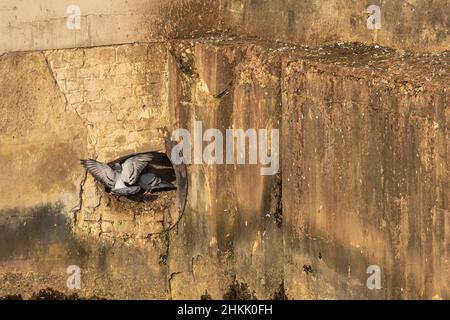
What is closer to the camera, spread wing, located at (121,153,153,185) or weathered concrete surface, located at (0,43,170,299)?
weathered concrete surface, located at (0,43,170,299)

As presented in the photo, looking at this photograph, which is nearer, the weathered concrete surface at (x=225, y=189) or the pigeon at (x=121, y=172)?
the weathered concrete surface at (x=225, y=189)

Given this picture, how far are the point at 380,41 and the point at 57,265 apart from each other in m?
4.86

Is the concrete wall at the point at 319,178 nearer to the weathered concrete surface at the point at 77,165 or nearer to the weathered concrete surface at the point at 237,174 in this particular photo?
the weathered concrete surface at the point at 237,174

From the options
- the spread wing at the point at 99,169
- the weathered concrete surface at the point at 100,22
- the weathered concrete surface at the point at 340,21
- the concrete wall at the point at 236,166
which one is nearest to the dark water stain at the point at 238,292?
the concrete wall at the point at 236,166

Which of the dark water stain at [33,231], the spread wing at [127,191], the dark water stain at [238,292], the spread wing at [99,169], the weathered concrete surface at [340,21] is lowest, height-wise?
the dark water stain at [238,292]

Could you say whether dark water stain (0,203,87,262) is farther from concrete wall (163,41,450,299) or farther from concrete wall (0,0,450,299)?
concrete wall (163,41,450,299)

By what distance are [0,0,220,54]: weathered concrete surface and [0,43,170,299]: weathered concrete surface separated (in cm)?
13

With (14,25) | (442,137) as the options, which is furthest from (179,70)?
(442,137)

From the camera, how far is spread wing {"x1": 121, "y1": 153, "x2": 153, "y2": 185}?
61.4 ft

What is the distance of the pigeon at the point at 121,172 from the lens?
18594 millimetres

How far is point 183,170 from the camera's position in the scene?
18.6 metres

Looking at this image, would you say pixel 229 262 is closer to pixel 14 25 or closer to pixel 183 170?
pixel 183 170

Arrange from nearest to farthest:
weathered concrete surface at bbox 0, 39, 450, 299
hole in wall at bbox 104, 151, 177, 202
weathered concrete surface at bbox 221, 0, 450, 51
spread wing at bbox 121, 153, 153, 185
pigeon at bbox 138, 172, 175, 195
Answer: weathered concrete surface at bbox 0, 39, 450, 299
weathered concrete surface at bbox 221, 0, 450, 51
spread wing at bbox 121, 153, 153, 185
pigeon at bbox 138, 172, 175, 195
hole in wall at bbox 104, 151, 177, 202

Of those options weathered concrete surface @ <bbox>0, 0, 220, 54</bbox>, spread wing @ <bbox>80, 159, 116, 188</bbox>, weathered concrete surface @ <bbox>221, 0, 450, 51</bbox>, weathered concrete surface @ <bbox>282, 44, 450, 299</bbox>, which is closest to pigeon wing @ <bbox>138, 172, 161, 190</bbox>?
spread wing @ <bbox>80, 159, 116, 188</bbox>
